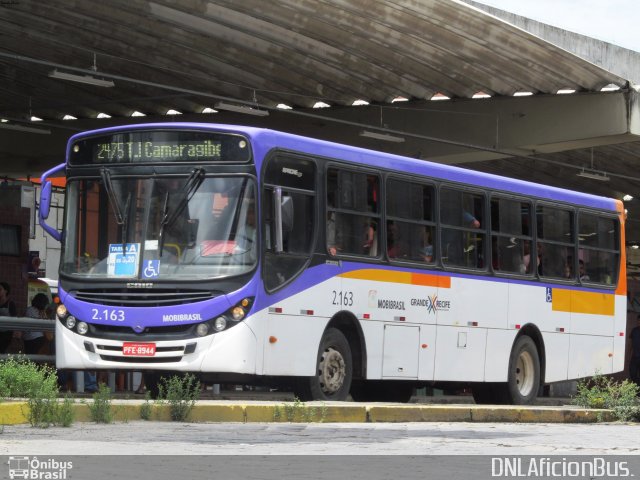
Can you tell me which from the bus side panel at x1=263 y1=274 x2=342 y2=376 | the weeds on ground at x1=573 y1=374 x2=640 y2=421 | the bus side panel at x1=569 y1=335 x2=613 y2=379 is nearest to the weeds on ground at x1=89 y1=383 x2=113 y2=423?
the bus side panel at x1=263 y1=274 x2=342 y2=376

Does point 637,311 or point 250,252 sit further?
point 637,311

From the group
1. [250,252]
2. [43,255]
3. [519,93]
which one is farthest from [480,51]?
[43,255]

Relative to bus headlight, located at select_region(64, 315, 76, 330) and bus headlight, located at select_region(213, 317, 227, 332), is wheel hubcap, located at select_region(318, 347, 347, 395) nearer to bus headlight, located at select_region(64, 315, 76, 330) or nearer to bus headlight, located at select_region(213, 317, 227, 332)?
bus headlight, located at select_region(213, 317, 227, 332)

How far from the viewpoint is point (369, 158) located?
17.5 meters

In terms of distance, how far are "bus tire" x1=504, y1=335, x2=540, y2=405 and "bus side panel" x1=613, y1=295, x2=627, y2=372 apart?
2.43 metres

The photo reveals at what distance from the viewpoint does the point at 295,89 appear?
105ft

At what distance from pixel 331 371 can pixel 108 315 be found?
2.72m

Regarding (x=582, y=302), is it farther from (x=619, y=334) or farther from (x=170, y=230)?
(x=170, y=230)

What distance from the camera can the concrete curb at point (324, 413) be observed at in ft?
42.5

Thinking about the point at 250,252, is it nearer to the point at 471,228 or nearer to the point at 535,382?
the point at 471,228

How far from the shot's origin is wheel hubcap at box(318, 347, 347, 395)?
16484 millimetres

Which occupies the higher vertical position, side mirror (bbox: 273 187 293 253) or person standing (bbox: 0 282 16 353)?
side mirror (bbox: 273 187 293 253)

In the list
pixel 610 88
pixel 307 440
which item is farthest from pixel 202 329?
pixel 610 88

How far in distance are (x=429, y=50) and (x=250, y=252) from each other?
1310cm
